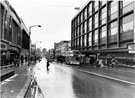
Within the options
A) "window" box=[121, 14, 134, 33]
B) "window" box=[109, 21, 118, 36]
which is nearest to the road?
"window" box=[121, 14, 134, 33]

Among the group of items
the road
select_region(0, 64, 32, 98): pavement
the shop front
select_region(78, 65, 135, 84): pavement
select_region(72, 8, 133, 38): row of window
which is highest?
select_region(72, 8, 133, 38): row of window

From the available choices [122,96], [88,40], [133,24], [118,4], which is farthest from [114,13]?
[122,96]

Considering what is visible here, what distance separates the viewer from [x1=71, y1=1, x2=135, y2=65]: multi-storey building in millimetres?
32656

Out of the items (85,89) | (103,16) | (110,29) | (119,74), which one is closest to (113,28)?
(110,29)

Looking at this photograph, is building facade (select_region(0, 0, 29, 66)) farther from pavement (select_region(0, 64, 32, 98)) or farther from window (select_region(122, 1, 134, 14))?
window (select_region(122, 1, 134, 14))

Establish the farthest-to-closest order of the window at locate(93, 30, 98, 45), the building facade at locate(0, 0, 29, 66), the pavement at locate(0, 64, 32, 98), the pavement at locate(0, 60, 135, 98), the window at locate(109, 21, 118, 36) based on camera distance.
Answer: the window at locate(93, 30, 98, 45) → the window at locate(109, 21, 118, 36) → the building facade at locate(0, 0, 29, 66) → the pavement at locate(0, 60, 135, 98) → the pavement at locate(0, 64, 32, 98)

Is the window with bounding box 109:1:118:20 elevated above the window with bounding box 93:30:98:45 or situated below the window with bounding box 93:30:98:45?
above

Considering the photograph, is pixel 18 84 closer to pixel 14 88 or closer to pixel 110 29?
pixel 14 88

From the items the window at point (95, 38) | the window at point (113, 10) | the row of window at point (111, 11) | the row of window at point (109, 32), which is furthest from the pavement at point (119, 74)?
the window at point (95, 38)

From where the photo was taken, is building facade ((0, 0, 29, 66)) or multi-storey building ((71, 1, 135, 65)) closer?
building facade ((0, 0, 29, 66))

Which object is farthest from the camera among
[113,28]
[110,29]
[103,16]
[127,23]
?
[103,16]

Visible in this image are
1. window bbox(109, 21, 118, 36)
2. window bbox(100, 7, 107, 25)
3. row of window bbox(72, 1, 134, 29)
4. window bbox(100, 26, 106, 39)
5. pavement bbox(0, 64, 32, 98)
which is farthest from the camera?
window bbox(100, 26, 106, 39)

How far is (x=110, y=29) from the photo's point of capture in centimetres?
4147

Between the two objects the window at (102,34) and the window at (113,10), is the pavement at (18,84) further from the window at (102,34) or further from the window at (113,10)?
the window at (102,34)
